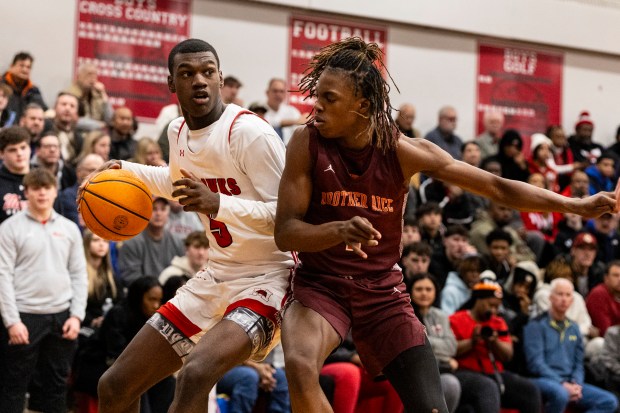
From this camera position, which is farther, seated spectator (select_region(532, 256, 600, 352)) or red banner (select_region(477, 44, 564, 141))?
red banner (select_region(477, 44, 564, 141))

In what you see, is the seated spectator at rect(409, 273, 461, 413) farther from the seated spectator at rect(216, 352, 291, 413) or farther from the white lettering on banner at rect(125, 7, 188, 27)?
the white lettering on banner at rect(125, 7, 188, 27)

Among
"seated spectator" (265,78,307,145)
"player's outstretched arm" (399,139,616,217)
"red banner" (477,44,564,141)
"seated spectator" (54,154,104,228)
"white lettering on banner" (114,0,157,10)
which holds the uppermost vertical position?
"white lettering on banner" (114,0,157,10)

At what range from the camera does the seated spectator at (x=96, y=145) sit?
9898 mm

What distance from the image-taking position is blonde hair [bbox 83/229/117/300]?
28.0 ft

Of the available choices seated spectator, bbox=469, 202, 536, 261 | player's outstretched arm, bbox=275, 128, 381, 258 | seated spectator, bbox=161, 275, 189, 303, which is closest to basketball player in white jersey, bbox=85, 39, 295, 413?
player's outstretched arm, bbox=275, 128, 381, 258

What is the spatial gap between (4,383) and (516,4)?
36.4ft

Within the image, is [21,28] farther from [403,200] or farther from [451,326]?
[403,200]

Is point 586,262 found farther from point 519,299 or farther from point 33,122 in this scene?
point 33,122

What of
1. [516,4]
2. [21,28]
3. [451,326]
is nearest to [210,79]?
[451,326]

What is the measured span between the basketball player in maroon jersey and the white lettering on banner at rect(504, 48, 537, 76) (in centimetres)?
1129

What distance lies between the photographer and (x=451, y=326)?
29.6ft

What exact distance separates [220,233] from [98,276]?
390cm

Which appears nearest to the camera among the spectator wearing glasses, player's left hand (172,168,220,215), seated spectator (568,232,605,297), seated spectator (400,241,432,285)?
player's left hand (172,168,220,215)

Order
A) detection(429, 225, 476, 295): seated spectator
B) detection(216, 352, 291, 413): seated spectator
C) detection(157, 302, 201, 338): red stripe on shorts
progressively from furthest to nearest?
detection(429, 225, 476, 295): seated spectator, detection(216, 352, 291, 413): seated spectator, detection(157, 302, 201, 338): red stripe on shorts
